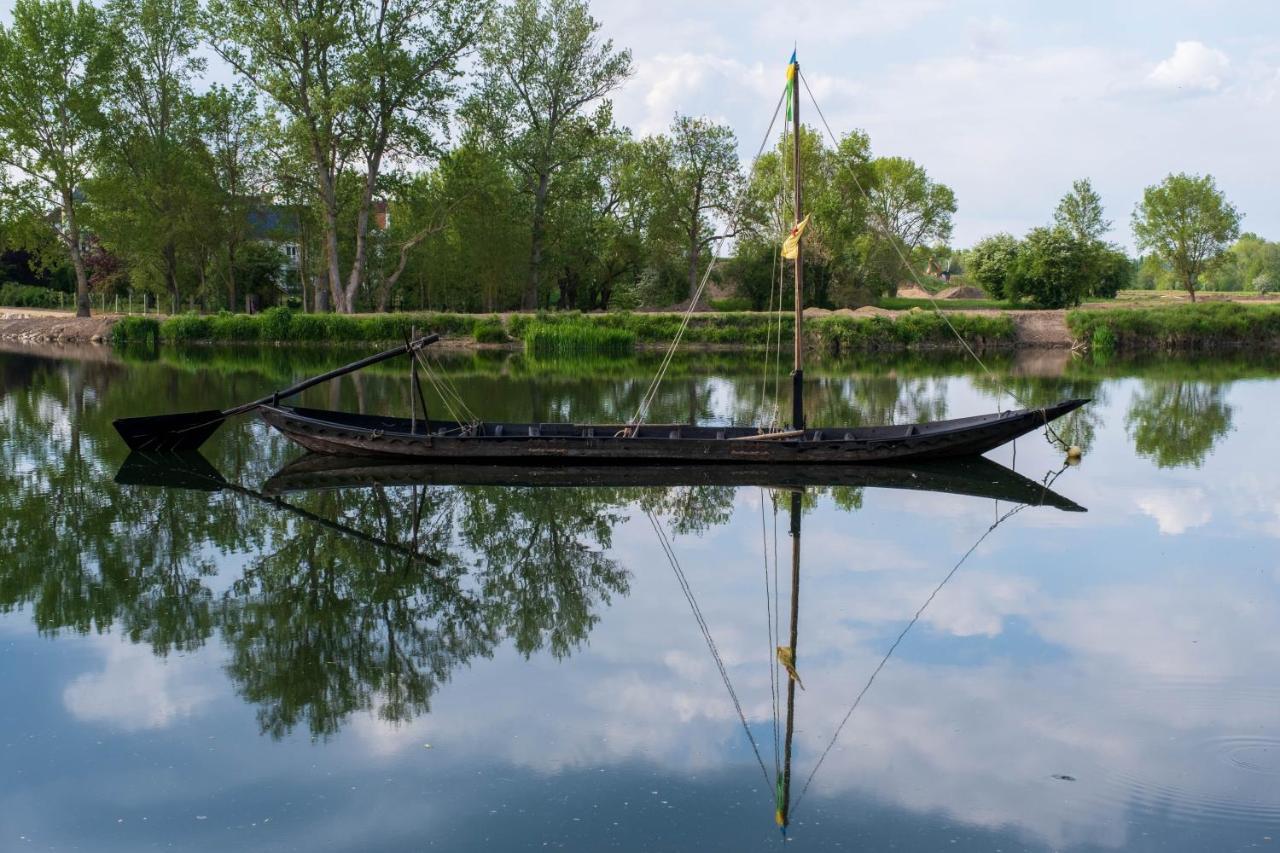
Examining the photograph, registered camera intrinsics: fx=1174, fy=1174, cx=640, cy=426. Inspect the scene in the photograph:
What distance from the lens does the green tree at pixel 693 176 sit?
68562 millimetres

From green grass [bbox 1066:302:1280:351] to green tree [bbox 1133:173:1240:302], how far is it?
1632 centimetres

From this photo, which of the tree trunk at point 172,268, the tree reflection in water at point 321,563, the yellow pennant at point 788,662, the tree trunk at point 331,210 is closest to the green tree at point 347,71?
the tree trunk at point 331,210

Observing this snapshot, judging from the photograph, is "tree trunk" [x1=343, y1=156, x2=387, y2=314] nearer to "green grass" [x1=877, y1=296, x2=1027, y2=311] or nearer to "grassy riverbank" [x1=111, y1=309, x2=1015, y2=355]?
"grassy riverbank" [x1=111, y1=309, x2=1015, y2=355]

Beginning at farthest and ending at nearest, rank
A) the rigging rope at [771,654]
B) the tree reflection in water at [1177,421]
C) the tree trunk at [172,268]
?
the tree trunk at [172,268] < the tree reflection in water at [1177,421] < the rigging rope at [771,654]

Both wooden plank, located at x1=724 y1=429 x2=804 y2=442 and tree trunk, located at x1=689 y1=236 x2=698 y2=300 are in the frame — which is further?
tree trunk, located at x1=689 y1=236 x2=698 y2=300

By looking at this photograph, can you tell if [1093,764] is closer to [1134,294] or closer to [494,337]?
[494,337]

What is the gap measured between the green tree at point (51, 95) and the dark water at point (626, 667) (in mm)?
44837

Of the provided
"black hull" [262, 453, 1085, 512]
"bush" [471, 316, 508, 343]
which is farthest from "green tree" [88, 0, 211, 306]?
"black hull" [262, 453, 1085, 512]

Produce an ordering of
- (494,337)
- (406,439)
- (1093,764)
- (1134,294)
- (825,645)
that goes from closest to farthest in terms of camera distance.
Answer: (1093,764) → (825,645) → (406,439) → (494,337) → (1134,294)

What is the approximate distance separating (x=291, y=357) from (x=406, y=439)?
1066 inches

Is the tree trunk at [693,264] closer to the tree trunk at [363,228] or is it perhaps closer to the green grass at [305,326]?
the green grass at [305,326]

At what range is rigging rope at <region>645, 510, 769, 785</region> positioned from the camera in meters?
8.70

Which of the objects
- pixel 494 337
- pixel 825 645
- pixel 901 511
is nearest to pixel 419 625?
pixel 825 645

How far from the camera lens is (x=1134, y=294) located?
276 ft
